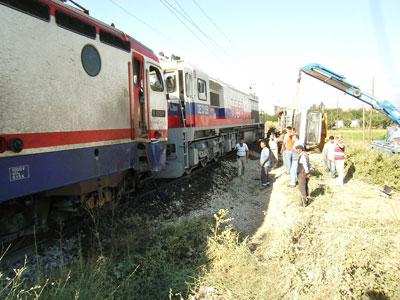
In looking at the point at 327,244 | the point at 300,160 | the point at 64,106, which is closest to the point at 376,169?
the point at 300,160

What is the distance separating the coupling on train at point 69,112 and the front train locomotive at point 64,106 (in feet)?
0.05

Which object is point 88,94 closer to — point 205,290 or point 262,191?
point 205,290

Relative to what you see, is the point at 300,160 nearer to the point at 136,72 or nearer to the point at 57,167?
the point at 136,72

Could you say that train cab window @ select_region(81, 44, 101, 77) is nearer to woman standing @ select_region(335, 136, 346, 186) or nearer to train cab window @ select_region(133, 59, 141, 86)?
train cab window @ select_region(133, 59, 141, 86)

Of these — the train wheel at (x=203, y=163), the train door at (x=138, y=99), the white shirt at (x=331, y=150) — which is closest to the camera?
the train door at (x=138, y=99)

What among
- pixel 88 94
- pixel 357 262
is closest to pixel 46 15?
pixel 88 94

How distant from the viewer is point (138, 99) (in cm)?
844

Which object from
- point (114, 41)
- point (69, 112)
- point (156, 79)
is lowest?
point (69, 112)

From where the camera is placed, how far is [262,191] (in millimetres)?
13398

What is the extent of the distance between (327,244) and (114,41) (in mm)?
5112

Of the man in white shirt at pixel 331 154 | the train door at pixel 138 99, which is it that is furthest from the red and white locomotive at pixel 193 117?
the man in white shirt at pixel 331 154

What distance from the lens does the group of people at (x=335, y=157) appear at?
12.9m

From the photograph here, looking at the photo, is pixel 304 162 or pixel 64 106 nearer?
pixel 64 106

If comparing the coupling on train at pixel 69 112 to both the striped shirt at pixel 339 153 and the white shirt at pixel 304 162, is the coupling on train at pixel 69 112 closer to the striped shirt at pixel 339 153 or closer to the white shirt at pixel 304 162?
the white shirt at pixel 304 162
